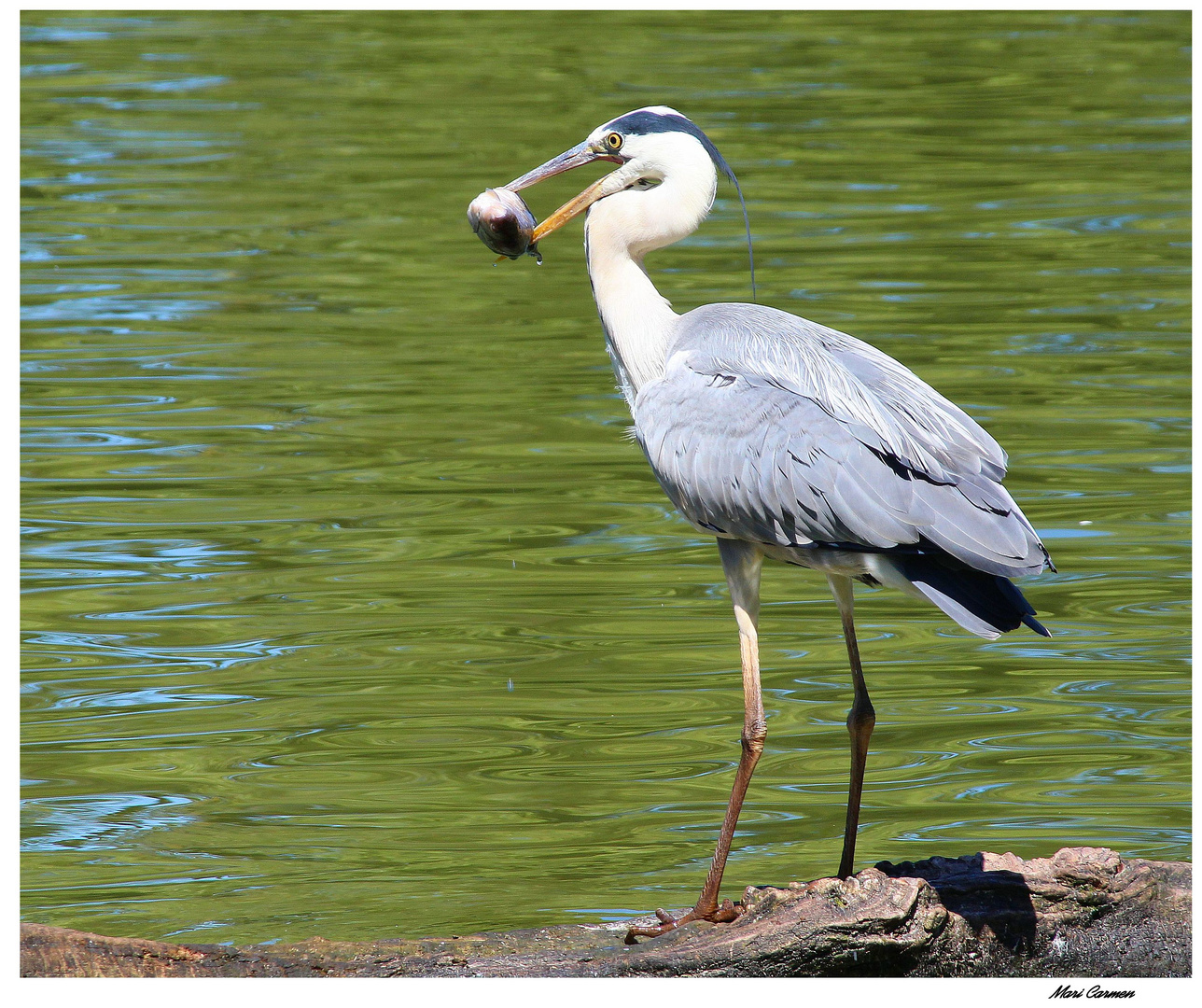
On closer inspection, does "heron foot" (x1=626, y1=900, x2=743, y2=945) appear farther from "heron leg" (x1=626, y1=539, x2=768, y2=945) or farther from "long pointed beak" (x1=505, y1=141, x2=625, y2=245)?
"long pointed beak" (x1=505, y1=141, x2=625, y2=245)

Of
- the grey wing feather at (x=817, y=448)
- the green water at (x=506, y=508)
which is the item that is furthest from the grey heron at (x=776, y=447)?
the green water at (x=506, y=508)

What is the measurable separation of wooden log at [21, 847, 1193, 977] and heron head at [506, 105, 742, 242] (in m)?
2.81

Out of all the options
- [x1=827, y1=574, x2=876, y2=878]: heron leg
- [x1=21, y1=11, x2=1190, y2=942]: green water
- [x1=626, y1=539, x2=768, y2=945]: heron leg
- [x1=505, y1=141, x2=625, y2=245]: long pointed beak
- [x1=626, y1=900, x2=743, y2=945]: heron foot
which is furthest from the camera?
[x1=21, y1=11, x2=1190, y2=942]: green water

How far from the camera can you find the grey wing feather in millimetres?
5781

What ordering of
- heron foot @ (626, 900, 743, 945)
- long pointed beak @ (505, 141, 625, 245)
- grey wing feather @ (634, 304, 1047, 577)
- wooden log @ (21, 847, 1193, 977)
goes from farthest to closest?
long pointed beak @ (505, 141, 625, 245), grey wing feather @ (634, 304, 1047, 577), heron foot @ (626, 900, 743, 945), wooden log @ (21, 847, 1193, 977)

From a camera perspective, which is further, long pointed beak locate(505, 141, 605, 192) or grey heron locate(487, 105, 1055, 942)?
long pointed beak locate(505, 141, 605, 192)

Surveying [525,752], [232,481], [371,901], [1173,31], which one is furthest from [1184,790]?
[1173,31]

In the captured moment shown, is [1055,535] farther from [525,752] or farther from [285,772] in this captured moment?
[285,772]

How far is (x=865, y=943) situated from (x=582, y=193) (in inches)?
127

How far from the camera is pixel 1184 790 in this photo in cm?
741

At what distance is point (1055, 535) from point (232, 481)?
5.17 metres

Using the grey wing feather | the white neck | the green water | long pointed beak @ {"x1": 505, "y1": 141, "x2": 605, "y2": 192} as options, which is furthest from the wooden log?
long pointed beak @ {"x1": 505, "y1": 141, "x2": 605, "y2": 192}

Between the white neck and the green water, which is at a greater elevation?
the white neck

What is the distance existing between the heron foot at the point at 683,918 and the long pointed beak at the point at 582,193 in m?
2.69
